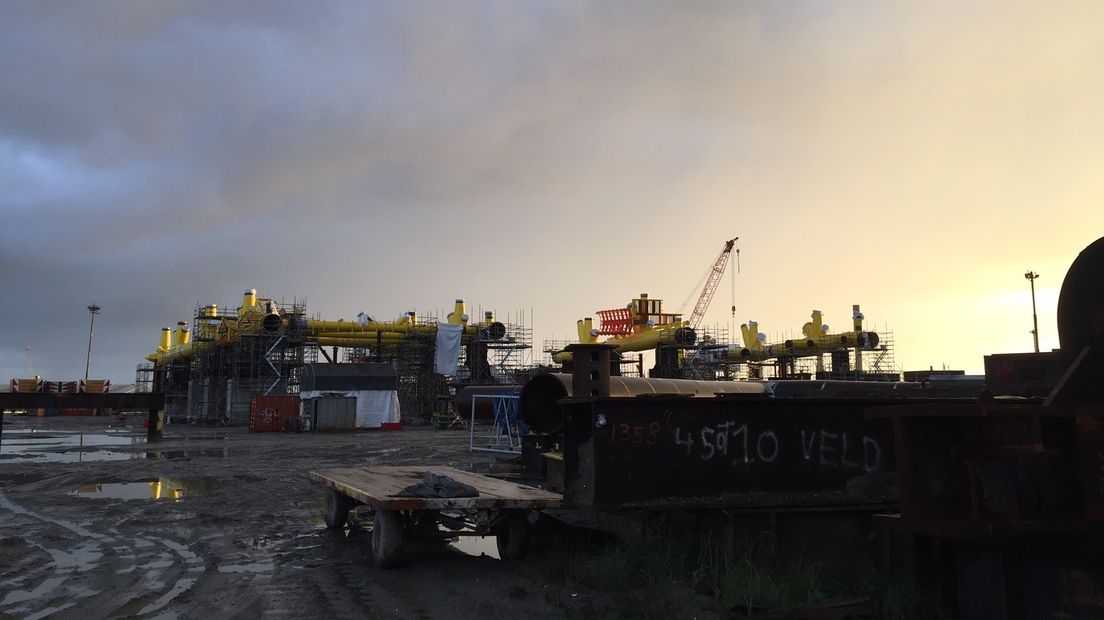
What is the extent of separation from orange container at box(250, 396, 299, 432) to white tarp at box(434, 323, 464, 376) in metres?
14.8

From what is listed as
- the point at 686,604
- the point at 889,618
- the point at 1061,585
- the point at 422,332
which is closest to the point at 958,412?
the point at 1061,585

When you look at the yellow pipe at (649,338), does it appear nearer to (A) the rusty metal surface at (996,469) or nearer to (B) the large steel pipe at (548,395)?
(B) the large steel pipe at (548,395)

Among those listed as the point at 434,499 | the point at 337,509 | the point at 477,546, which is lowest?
the point at 477,546

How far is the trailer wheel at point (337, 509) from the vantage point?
9.66 m

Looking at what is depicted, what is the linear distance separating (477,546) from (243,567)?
2690 mm

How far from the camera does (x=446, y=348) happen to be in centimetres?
5284

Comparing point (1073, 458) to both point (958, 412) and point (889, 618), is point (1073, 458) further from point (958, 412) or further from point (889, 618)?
point (889, 618)

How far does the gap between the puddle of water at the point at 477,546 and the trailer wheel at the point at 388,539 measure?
1.23 metres

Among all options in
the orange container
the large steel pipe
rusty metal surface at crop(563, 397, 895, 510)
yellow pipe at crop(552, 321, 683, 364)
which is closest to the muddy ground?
rusty metal surface at crop(563, 397, 895, 510)

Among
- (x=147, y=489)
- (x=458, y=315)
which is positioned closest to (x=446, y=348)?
(x=458, y=315)

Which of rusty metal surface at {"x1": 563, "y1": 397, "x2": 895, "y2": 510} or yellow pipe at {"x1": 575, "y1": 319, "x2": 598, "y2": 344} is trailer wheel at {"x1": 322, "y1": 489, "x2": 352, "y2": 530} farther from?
yellow pipe at {"x1": 575, "y1": 319, "x2": 598, "y2": 344}

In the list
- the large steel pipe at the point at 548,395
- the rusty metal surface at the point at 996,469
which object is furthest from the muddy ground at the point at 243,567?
the rusty metal surface at the point at 996,469

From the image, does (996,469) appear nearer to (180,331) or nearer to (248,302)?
(248,302)

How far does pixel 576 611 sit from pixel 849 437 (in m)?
3.44
